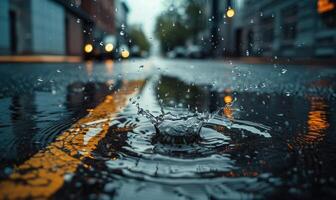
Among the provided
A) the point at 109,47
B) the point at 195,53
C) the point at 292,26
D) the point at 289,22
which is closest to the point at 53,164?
the point at 292,26

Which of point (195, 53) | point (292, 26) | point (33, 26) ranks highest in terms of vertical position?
point (292, 26)

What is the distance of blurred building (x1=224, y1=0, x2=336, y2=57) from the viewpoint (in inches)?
728

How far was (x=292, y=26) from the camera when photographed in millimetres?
24078

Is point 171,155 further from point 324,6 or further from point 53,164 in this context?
point 324,6

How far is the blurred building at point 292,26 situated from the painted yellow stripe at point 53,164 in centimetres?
806

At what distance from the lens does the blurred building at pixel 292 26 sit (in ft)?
60.6

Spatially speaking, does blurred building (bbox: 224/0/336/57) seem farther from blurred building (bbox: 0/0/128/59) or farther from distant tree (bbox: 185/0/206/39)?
distant tree (bbox: 185/0/206/39)

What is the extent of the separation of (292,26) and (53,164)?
76.6 ft

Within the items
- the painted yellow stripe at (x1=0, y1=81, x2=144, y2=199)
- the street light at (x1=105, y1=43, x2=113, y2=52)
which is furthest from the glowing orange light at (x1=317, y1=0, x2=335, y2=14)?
the painted yellow stripe at (x1=0, y1=81, x2=144, y2=199)

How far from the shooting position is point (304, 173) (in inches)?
89.1

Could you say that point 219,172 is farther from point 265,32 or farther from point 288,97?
point 265,32

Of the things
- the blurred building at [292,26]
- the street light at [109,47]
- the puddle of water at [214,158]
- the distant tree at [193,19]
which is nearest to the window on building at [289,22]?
the blurred building at [292,26]

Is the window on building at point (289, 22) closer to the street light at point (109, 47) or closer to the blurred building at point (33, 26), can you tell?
the blurred building at point (33, 26)

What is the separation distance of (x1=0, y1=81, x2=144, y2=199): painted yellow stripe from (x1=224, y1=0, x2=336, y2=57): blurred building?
317 inches
